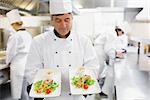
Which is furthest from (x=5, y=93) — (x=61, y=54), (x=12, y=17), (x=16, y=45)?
(x=61, y=54)

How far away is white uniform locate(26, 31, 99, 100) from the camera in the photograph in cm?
179

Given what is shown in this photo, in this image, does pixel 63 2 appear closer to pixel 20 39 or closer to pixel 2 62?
pixel 20 39

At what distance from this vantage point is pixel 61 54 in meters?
1.81

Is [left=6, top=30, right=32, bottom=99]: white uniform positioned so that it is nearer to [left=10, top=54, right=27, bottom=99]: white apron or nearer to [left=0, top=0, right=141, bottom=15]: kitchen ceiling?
[left=10, top=54, right=27, bottom=99]: white apron

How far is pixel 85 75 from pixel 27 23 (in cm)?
324

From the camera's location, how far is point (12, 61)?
324cm

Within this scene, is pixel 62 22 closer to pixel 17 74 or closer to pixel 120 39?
pixel 17 74

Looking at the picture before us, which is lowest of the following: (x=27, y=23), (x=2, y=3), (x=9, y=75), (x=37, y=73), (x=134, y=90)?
(x=9, y=75)

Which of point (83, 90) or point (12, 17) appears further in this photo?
point (12, 17)

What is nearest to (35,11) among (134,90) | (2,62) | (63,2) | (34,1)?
(34,1)

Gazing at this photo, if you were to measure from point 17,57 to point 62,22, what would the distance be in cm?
178

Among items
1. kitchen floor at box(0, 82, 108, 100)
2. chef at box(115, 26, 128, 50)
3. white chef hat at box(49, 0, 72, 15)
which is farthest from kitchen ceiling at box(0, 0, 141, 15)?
white chef hat at box(49, 0, 72, 15)

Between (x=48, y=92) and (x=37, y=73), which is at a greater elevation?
(x=37, y=73)

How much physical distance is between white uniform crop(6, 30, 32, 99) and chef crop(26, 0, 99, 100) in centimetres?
145
